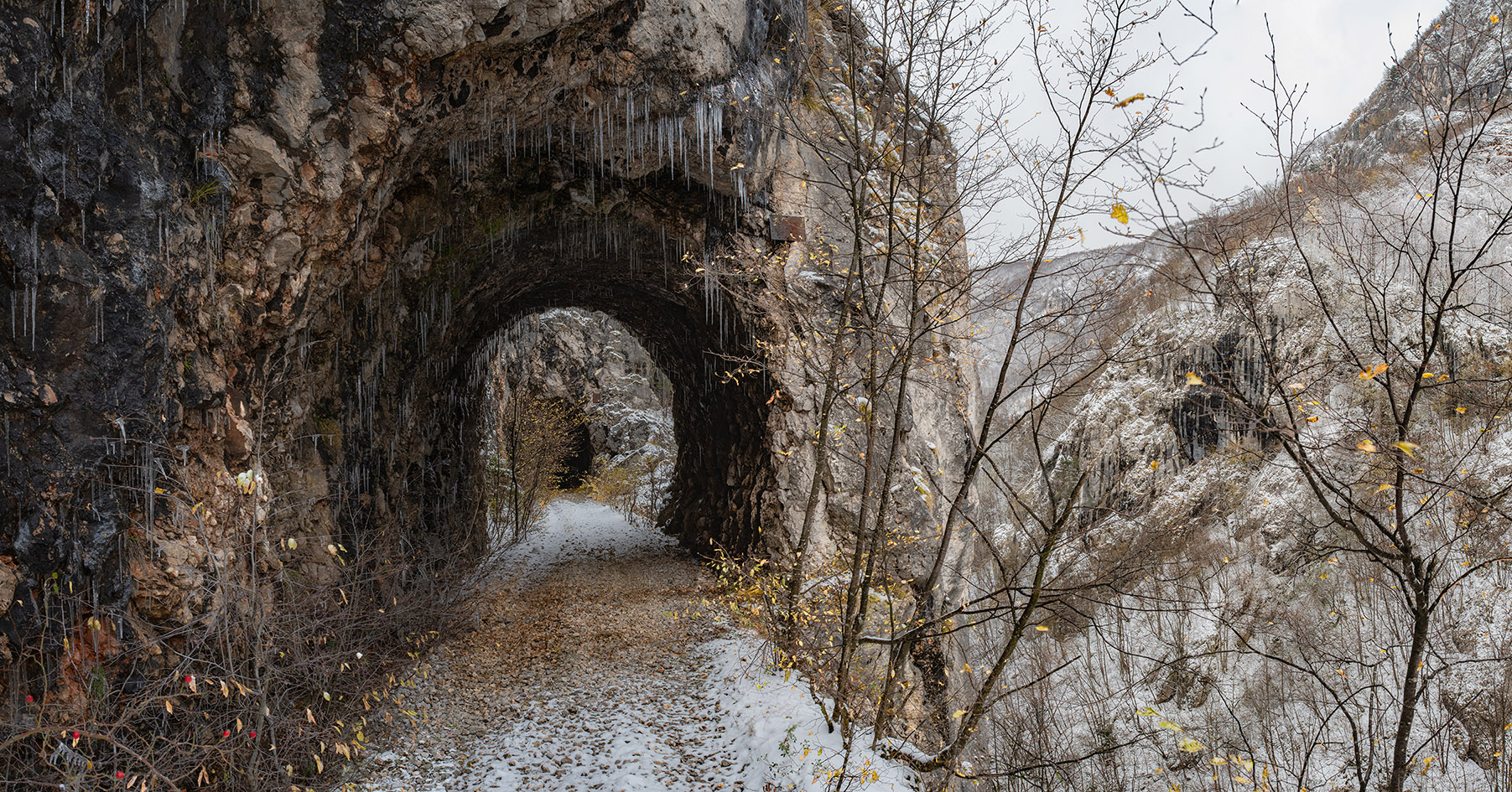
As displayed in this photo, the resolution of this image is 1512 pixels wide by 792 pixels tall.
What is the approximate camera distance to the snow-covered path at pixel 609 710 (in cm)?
547

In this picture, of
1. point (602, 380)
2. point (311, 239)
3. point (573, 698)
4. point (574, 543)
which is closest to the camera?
point (311, 239)

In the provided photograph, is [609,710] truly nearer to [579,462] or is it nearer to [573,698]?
[573,698]

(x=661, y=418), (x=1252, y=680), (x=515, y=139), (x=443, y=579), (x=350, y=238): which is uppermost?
(x=515, y=139)

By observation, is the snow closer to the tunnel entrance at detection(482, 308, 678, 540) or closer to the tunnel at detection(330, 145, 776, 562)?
the tunnel entrance at detection(482, 308, 678, 540)

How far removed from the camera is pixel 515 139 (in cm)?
784

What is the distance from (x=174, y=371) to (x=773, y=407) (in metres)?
6.70

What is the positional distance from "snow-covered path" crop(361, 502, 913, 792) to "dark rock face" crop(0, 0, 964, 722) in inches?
68.3

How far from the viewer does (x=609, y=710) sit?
6645 mm

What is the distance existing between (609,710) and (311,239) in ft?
15.5

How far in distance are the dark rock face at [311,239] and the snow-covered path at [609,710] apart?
173 centimetres

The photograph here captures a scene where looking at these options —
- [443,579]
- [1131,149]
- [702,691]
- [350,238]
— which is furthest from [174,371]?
[1131,149]

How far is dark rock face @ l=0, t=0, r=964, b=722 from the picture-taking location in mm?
3818

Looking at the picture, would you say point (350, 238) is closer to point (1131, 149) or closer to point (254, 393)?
point (254, 393)

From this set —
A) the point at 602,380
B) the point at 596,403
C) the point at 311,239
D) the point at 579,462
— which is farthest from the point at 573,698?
the point at 579,462
